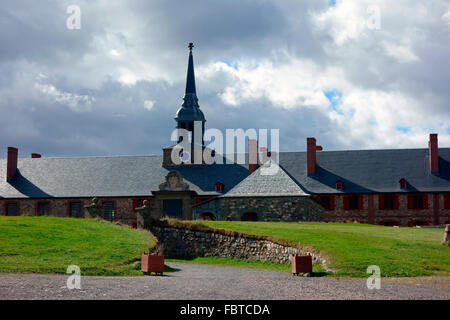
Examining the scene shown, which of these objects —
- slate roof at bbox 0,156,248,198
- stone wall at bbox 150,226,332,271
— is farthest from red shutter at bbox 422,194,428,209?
stone wall at bbox 150,226,332,271

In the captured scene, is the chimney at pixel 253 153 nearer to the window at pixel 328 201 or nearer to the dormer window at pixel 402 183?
the window at pixel 328 201

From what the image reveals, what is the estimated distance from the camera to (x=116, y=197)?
171 feet

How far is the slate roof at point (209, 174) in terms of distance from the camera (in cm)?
4953

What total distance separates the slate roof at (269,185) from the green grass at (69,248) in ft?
44.3

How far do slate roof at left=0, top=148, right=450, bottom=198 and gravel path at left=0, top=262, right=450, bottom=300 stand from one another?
3258 cm

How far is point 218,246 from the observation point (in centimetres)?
2906

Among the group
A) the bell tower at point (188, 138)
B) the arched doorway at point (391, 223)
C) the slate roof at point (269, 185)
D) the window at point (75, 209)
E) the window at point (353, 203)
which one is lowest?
the arched doorway at point (391, 223)

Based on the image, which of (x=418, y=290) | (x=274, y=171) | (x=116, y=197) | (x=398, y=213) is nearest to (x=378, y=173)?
(x=398, y=213)

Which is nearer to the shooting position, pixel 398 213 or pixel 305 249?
pixel 305 249

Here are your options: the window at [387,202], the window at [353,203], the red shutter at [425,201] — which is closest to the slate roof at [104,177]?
the window at [353,203]

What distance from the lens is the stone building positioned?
48.2 metres

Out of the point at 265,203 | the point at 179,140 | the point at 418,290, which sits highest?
the point at 179,140
